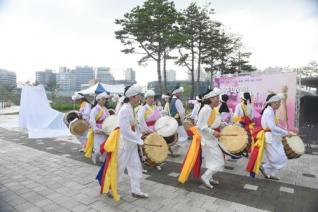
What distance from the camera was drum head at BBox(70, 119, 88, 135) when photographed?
6.15 m

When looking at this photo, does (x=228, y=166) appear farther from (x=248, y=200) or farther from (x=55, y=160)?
(x=55, y=160)

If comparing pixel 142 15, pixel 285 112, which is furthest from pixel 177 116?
pixel 142 15

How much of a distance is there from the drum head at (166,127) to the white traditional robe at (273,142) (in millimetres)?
1753

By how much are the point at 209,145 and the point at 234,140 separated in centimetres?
46

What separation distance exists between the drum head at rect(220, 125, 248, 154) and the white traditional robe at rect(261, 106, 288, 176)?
1.55 feet

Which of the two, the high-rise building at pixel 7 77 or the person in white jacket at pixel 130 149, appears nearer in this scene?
the person in white jacket at pixel 130 149

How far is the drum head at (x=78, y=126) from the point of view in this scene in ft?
20.2

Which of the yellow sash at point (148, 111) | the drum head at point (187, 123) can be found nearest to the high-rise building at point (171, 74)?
the drum head at point (187, 123)

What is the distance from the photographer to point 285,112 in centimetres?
835

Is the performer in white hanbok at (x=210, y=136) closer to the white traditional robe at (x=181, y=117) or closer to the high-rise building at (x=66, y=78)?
the white traditional robe at (x=181, y=117)

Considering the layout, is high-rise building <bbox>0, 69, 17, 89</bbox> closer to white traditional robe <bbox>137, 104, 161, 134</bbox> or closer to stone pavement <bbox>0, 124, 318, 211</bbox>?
stone pavement <bbox>0, 124, 318, 211</bbox>

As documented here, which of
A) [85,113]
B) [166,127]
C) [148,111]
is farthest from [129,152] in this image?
[85,113]

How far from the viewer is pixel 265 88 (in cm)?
936

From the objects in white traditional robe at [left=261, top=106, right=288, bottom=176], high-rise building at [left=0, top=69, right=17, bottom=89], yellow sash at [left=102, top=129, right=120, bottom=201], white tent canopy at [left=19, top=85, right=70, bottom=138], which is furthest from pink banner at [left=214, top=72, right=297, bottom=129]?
high-rise building at [left=0, top=69, right=17, bottom=89]
